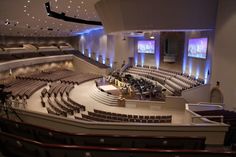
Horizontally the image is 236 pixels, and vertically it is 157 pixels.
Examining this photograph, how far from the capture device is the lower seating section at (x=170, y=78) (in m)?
15.4

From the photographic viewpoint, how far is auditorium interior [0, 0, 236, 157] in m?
4.10

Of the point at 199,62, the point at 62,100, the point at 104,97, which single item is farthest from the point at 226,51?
the point at 62,100

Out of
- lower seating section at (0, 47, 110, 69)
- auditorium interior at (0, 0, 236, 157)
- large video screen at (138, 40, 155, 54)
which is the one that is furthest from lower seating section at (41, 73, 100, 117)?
lower seating section at (0, 47, 110, 69)

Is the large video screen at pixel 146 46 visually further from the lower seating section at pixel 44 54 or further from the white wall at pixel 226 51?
the white wall at pixel 226 51

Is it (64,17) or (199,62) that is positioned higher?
(64,17)

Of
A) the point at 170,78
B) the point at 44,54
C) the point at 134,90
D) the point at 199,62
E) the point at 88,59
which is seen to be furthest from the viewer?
the point at 88,59

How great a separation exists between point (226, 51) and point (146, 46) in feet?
40.2

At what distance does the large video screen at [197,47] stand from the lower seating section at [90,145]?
1219cm

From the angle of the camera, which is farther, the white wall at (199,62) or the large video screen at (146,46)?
the large video screen at (146,46)

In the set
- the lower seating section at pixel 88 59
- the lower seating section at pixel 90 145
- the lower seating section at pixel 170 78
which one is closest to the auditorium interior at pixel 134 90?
the lower seating section at pixel 90 145

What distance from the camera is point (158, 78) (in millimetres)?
19719

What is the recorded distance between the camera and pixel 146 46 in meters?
23.5

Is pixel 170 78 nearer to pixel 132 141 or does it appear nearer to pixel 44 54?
pixel 132 141

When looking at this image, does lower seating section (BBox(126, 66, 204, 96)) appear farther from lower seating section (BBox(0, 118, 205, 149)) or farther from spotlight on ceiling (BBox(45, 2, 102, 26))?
lower seating section (BBox(0, 118, 205, 149))
